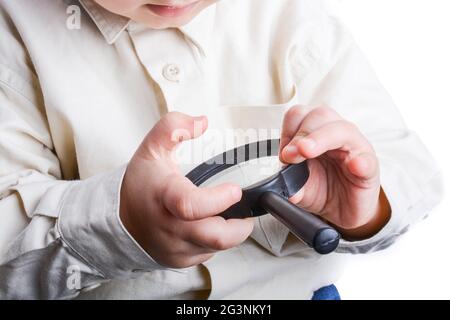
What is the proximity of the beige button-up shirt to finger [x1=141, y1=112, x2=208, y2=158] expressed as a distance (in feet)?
0.23

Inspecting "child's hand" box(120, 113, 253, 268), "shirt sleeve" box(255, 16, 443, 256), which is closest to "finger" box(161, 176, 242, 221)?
"child's hand" box(120, 113, 253, 268)

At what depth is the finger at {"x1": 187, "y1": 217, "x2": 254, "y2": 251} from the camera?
1.20 feet

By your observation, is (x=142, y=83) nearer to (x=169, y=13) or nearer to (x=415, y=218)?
(x=169, y=13)

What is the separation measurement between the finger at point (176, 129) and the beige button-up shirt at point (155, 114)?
0.23 ft

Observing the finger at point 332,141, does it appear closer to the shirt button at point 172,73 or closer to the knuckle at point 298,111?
the knuckle at point 298,111

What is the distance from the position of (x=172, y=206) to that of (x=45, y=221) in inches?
4.6

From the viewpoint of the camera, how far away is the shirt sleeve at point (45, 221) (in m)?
0.41

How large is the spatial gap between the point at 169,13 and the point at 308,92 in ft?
0.47

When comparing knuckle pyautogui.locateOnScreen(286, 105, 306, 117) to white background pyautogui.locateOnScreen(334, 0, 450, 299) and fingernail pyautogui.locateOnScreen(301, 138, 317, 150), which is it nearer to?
fingernail pyautogui.locateOnScreen(301, 138, 317, 150)

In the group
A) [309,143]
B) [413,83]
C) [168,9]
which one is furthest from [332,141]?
[413,83]

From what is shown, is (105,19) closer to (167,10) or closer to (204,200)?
(167,10)

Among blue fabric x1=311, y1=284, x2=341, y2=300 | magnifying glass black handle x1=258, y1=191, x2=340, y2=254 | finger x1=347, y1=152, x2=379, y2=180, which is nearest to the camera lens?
magnifying glass black handle x1=258, y1=191, x2=340, y2=254
